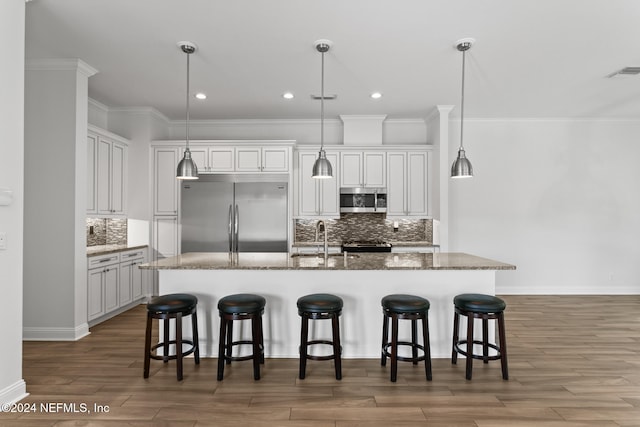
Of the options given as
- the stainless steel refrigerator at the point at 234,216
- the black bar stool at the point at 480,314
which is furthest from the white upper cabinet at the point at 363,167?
the black bar stool at the point at 480,314

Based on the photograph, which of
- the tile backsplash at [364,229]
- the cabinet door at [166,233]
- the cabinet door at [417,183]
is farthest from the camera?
the tile backsplash at [364,229]

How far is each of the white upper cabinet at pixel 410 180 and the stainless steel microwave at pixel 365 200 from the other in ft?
0.36

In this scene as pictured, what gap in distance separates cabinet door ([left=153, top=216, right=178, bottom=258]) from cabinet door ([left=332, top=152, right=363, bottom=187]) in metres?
2.65

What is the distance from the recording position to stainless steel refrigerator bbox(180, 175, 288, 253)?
5414 mm

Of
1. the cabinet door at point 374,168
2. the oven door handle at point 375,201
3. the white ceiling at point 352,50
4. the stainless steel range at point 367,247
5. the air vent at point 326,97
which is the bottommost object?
the stainless steel range at point 367,247

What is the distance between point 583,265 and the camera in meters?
6.02

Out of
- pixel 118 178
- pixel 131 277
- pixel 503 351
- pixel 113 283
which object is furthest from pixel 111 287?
pixel 503 351

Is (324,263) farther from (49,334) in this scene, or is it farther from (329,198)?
(49,334)

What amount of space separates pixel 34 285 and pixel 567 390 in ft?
16.3

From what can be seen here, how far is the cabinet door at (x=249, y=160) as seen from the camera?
5656mm

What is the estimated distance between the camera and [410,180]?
5836 millimetres

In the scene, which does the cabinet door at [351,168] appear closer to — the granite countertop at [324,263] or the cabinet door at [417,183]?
the cabinet door at [417,183]

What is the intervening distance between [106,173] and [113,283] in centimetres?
146

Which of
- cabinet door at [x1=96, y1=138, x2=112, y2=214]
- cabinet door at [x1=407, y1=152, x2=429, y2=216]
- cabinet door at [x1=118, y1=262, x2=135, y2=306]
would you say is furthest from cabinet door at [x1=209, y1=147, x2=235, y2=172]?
cabinet door at [x1=407, y1=152, x2=429, y2=216]
